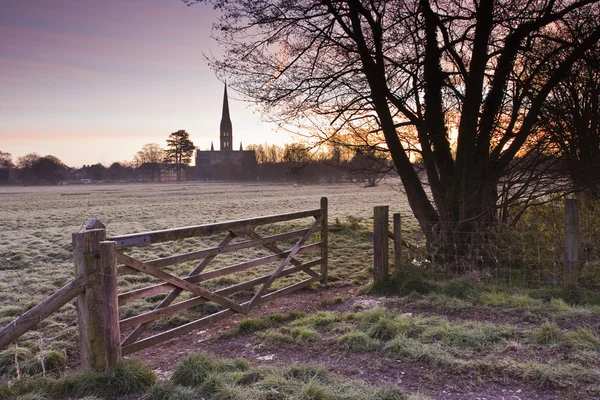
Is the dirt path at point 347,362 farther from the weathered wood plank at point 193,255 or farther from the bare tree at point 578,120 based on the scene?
the bare tree at point 578,120

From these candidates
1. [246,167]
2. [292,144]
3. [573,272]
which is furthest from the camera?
[246,167]

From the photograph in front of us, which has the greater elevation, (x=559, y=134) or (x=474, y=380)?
(x=559, y=134)

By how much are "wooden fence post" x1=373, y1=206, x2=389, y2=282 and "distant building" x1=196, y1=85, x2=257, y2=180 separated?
94456 millimetres

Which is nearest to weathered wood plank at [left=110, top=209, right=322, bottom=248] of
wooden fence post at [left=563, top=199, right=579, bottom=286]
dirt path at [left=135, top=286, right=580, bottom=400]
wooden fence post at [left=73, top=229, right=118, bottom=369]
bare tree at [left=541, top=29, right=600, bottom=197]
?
wooden fence post at [left=73, top=229, right=118, bottom=369]

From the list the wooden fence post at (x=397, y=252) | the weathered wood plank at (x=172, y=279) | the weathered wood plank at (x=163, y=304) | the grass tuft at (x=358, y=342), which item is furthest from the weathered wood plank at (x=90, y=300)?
the wooden fence post at (x=397, y=252)

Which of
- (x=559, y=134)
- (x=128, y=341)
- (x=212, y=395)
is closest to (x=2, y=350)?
(x=128, y=341)

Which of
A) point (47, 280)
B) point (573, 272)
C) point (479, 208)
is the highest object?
point (479, 208)

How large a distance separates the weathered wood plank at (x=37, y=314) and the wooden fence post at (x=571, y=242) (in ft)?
20.7

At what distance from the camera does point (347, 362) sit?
4164 millimetres

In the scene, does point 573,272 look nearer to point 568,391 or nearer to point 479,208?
point 479,208

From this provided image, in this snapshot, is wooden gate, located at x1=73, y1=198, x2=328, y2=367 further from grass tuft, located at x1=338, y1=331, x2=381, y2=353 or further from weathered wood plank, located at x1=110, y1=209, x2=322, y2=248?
grass tuft, located at x1=338, y1=331, x2=381, y2=353

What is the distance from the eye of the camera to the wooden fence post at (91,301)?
3672mm

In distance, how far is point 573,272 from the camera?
5.95 m

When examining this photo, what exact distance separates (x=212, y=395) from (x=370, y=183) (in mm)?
6796
